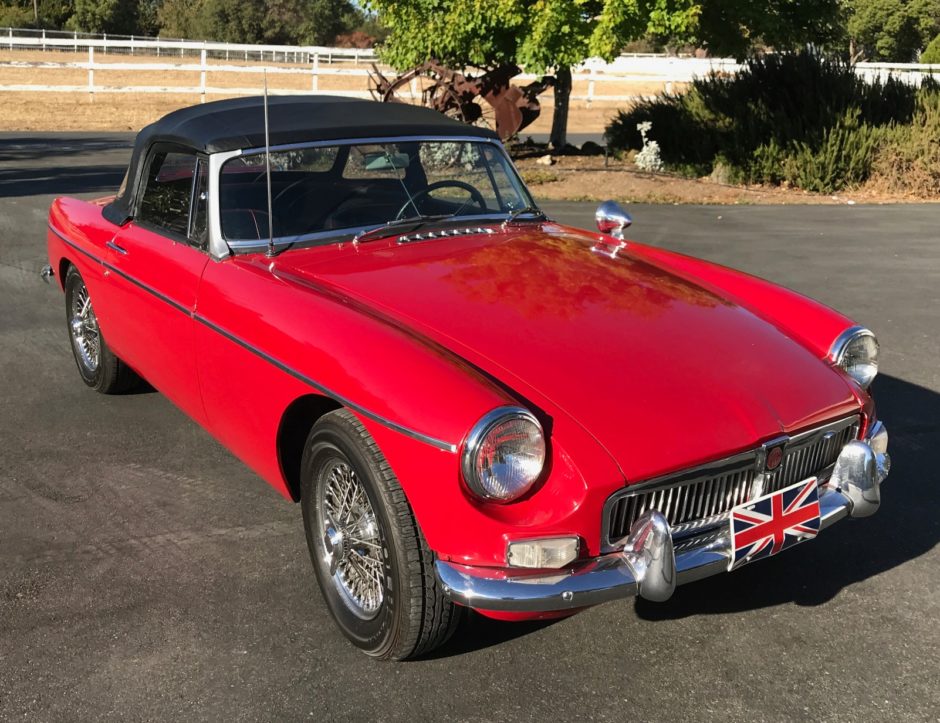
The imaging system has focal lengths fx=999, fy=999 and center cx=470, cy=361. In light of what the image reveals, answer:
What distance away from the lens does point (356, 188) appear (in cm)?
430

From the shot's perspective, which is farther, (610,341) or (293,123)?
(293,123)

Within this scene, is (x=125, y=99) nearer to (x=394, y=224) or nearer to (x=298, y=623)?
(x=394, y=224)

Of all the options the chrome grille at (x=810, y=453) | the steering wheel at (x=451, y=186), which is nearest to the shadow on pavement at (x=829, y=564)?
the chrome grille at (x=810, y=453)

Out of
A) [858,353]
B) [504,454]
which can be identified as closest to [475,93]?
[858,353]

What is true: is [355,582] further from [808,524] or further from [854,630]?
[854,630]

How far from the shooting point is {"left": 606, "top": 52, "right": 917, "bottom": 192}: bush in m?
15.1

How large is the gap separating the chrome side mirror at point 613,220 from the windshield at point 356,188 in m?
0.49

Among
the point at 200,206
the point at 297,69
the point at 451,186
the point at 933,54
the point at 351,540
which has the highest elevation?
the point at 933,54

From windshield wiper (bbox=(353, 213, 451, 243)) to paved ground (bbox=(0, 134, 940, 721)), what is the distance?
1.19 metres

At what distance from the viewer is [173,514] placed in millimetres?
4137

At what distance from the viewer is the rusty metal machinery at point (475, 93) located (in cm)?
1633

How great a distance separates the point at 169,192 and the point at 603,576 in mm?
2845

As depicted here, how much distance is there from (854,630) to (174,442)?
320 centimetres

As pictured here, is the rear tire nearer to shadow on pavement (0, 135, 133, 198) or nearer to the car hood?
the car hood
